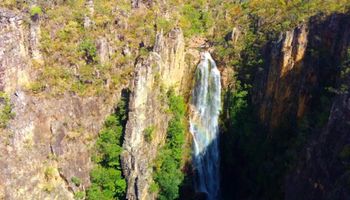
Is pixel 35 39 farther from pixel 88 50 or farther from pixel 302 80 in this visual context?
pixel 302 80

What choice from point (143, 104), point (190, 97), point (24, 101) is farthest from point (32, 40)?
point (190, 97)

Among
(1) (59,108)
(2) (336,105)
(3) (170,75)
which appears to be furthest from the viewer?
(3) (170,75)

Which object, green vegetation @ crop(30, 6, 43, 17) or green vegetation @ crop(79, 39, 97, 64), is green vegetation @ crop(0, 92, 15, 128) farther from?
green vegetation @ crop(30, 6, 43, 17)

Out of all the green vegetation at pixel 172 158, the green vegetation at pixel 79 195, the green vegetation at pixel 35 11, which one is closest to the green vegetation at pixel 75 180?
the green vegetation at pixel 79 195

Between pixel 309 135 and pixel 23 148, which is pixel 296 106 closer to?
pixel 309 135

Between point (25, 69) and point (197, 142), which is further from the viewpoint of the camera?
point (197, 142)

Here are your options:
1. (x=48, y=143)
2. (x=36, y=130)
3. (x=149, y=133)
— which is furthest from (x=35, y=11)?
(x=149, y=133)

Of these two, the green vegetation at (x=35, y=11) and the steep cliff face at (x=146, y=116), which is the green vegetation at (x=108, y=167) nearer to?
the steep cliff face at (x=146, y=116)
